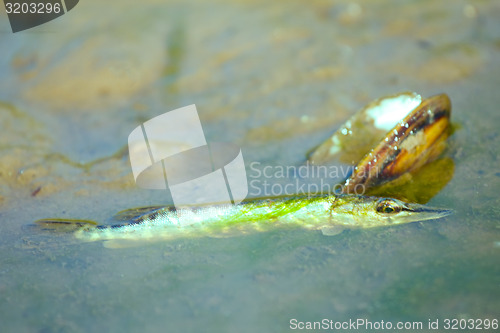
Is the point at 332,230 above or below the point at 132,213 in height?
below

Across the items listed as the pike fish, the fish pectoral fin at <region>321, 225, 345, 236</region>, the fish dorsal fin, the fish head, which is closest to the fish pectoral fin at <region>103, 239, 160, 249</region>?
the pike fish

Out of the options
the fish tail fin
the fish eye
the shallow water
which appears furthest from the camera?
the fish tail fin

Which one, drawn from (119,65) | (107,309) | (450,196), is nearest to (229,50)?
(119,65)

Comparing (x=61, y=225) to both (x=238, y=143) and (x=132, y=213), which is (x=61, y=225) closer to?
(x=132, y=213)

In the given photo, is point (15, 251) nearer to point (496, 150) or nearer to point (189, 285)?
point (189, 285)

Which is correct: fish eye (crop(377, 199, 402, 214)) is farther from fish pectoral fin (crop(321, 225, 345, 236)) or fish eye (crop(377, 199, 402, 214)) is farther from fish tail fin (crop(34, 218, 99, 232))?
fish tail fin (crop(34, 218, 99, 232))

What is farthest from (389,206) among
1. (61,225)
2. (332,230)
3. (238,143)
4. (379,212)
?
(61,225)

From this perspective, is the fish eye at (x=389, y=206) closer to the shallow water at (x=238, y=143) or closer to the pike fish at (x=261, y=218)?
the pike fish at (x=261, y=218)
